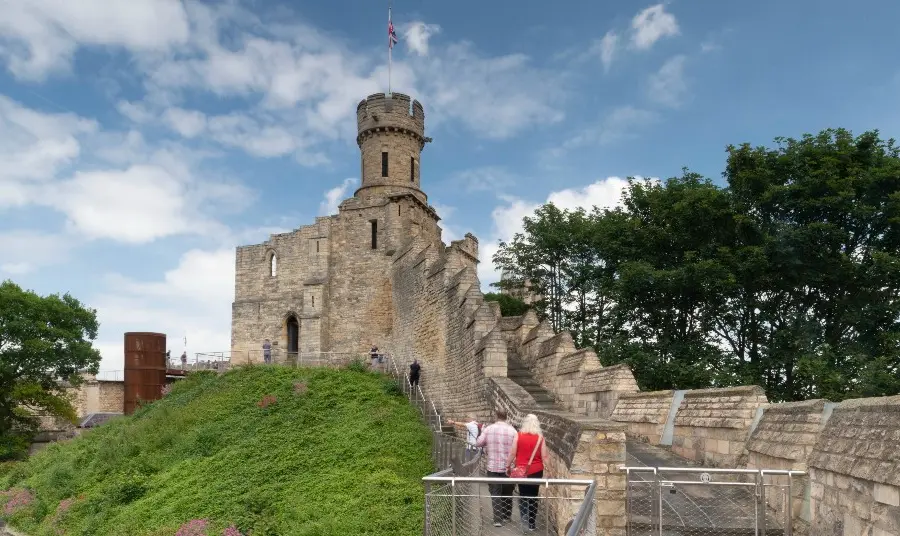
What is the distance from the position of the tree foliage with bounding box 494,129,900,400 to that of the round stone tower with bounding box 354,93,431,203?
1005 cm

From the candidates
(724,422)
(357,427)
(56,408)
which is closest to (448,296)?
(357,427)

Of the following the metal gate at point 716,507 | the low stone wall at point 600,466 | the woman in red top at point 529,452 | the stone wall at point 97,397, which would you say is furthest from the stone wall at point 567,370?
the stone wall at point 97,397

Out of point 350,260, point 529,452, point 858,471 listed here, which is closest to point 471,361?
point 529,452

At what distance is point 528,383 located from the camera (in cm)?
1917

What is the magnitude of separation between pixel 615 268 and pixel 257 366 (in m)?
14.8

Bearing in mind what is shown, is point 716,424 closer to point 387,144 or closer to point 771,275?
point 771,275

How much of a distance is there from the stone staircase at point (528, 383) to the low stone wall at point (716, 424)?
16.0 ft

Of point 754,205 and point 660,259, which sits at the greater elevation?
point 754,205

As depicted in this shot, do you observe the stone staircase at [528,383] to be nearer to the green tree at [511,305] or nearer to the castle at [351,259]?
the castle at [351,259]

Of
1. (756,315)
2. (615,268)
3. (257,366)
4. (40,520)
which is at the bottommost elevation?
(40,520)

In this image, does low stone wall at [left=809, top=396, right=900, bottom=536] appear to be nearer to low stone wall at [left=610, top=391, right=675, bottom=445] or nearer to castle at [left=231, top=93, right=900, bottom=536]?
castle at [left=231, top=93, right=900, bottom=536]

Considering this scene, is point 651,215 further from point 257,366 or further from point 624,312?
point 257,366

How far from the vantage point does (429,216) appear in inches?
1220

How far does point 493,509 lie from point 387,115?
83.6 ft
